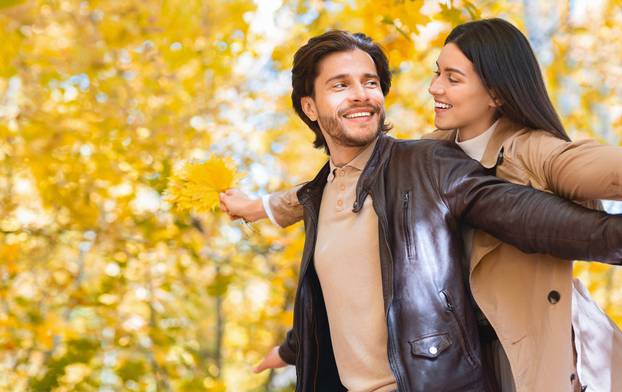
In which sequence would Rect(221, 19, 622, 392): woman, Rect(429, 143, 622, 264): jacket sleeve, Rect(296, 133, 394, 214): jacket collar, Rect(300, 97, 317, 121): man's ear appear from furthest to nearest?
Rect(300, 97, 317, 121): man's ear, Rect(296, 133, 394, 214): jacket collar, Rect(221, 19, 622, 392): woman, Rect(429, 143, 622, 264): jacket sleeve

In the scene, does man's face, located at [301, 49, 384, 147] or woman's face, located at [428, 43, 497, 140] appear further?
man's face, located at [301, 49, 384, 147]


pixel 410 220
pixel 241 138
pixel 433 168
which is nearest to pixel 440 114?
pixel 433 168

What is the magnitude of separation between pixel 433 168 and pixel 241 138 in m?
4.04

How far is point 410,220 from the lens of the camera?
2.01 m

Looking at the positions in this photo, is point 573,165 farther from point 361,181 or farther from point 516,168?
point 361,181

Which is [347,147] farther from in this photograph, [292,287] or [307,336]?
[292,287]

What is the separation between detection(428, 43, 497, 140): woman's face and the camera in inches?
82.2

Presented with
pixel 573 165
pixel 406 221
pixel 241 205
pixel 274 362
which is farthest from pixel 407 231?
pixel 274 362

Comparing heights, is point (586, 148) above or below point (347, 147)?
below

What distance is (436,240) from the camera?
6.51 ft

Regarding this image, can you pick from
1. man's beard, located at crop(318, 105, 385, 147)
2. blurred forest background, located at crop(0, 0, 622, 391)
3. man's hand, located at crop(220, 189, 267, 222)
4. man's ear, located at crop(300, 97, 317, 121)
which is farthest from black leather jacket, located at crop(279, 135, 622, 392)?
blurred forest background, located at crop(0, 0, 622, 391)

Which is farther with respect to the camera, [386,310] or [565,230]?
[386,310]

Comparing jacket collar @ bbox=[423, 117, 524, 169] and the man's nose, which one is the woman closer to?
jacket collar @ bbox=[423, 117, 524, 169]

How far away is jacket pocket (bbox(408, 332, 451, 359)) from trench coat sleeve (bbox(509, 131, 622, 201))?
0.45m
